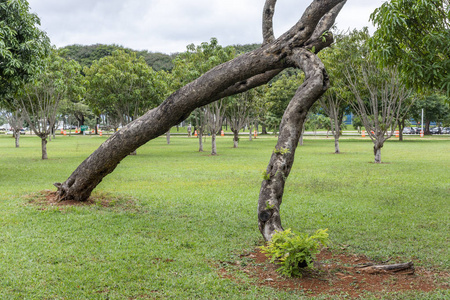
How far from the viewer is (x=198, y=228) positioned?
7562 millimetres

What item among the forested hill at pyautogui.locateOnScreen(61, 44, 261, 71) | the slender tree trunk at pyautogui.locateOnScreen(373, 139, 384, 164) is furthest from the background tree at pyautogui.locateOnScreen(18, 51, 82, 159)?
the forested hill at pyautogui.locateOnScreen(61, 44, 261, 71)

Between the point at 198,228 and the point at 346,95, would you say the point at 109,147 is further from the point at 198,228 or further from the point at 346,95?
the point at 346,95

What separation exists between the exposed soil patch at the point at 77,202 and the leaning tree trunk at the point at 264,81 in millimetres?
449

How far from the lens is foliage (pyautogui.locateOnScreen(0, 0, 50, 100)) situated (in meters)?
12.3

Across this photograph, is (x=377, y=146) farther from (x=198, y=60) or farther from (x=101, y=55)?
(x=101, y=55)

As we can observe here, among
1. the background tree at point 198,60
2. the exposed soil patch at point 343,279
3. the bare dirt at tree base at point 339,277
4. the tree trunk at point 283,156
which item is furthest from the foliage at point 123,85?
the exposed soil patch at point 343,279

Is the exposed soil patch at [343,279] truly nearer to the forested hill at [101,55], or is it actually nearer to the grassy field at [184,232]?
the grassy field at [184,232]

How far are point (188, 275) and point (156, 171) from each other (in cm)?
1238

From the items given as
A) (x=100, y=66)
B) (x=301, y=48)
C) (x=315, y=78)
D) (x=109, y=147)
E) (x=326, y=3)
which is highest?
(x=100, y=66)

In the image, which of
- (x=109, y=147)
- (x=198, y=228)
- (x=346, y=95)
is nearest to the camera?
(x=198, y=228)

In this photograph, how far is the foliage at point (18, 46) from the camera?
12258 mm

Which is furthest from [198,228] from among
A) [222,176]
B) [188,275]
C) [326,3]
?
[222,176]

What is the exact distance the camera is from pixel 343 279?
501 centimetres

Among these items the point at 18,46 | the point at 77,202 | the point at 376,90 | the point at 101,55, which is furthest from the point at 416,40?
the point at 101,55
